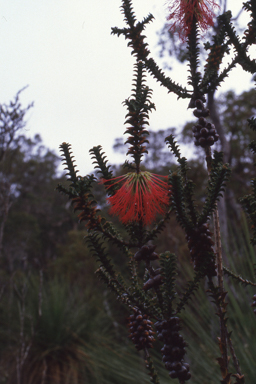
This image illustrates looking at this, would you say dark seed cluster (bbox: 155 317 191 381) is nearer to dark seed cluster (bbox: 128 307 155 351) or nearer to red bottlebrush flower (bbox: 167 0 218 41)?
dark seed cluster (bbox: 128 307 155 351)

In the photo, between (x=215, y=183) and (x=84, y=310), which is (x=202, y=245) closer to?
(x=215, y=183)

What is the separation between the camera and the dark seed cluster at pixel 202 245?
61cm

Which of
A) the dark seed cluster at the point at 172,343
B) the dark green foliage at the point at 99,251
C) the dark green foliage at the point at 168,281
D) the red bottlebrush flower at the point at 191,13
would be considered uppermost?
the red bottlebrush flower at the point at 191,13

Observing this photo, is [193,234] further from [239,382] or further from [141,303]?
[239,382]

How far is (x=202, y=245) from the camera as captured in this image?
2.03 feet

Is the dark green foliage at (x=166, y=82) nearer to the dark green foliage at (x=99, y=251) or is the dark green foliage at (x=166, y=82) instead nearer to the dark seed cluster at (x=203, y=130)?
the dark seed cluster at (x=203, y=130)

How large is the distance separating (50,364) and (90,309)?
1614 millimetres

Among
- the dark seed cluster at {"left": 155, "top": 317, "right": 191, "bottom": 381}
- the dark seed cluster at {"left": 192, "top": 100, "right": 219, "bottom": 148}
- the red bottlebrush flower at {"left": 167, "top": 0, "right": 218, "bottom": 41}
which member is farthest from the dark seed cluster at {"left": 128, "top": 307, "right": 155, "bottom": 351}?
the red bottlebrush flower at {"left": 167, "top": 0, "right": 218, "bottom": 41}

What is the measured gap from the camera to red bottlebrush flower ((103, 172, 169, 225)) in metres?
0.66

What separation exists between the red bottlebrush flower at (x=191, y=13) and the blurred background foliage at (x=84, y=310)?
54 centimetres

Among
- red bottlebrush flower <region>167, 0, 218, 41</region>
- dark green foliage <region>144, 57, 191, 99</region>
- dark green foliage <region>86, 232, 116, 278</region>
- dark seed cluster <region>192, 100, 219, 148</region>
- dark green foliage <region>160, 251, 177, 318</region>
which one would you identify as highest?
red bottlebrush flower <region>167, 0, 218, 41</region>

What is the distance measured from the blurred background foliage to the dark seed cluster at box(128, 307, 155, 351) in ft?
0.94

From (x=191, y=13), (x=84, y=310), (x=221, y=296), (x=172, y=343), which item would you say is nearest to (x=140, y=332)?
(x=172, y=343)

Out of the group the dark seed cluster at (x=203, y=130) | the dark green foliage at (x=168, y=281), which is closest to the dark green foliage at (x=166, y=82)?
the dark seed cluster at (x=203, y=130)
